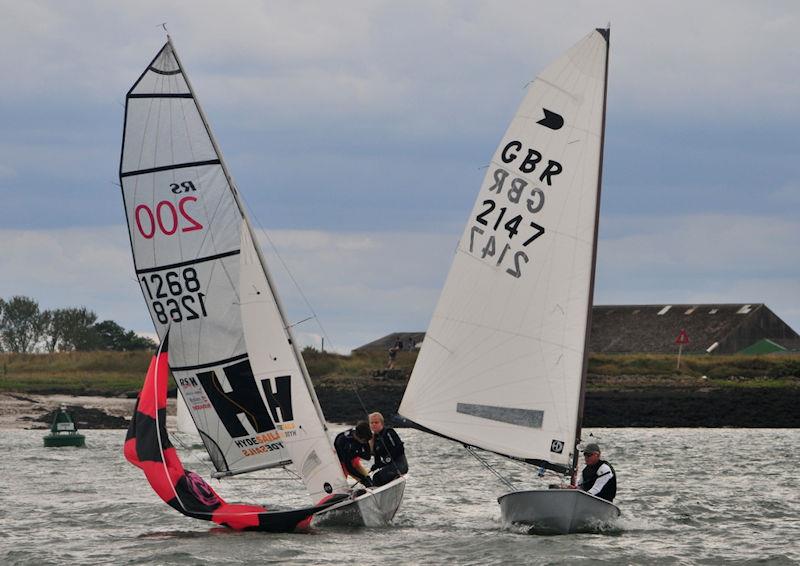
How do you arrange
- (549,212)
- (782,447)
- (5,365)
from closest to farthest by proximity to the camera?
(549,212), (782,447), (5,365)

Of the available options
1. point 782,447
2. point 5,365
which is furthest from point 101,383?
point 782,447

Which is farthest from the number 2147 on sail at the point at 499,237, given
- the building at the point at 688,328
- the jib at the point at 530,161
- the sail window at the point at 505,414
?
the building at the point at 688,328

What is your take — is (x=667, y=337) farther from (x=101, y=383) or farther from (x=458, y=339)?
(x=458, y=339)

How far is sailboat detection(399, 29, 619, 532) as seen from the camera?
1897 cm

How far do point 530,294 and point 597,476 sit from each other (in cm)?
267

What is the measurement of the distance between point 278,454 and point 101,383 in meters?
38.2

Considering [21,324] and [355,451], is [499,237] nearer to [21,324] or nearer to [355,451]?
[355,451]

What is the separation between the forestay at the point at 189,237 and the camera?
63.6 ft

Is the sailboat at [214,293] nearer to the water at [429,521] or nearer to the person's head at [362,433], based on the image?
the person's head at [362,433]

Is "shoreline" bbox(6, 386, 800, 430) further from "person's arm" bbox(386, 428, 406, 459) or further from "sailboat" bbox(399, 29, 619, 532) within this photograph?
"sailboat" bbox(399, 29, 619, 532)

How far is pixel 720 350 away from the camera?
6900 centimetres

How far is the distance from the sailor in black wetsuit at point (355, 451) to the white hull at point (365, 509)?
0.27 m

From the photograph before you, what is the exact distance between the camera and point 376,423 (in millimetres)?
19406

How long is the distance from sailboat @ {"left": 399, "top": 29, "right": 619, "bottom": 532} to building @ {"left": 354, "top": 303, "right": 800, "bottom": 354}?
160 ft
